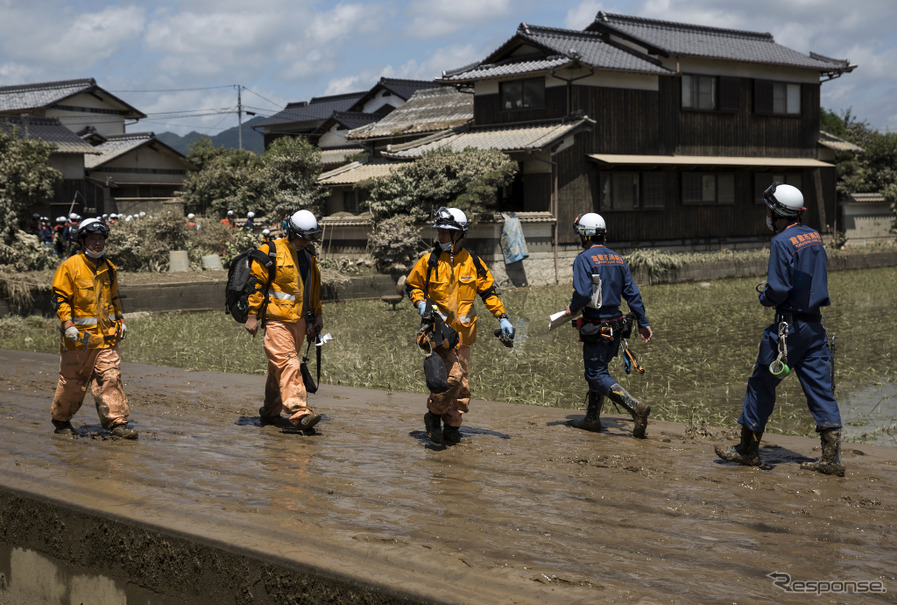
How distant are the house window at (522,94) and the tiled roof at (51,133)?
20358mm

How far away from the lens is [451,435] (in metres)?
7.56

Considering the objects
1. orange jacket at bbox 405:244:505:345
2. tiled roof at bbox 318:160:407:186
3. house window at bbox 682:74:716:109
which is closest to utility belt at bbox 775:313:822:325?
orange jacket at bbox 405:244:505:345

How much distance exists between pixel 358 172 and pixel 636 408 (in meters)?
27.1

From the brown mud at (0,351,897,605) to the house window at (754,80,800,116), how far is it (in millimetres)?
28377

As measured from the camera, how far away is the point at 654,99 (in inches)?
1212

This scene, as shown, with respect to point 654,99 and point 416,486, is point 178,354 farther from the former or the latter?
point 654,99

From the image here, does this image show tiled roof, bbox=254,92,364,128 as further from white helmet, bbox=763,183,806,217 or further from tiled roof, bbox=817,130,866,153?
white helmet, bbox=763,183,806,217

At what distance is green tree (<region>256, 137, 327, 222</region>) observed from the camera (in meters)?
33.3

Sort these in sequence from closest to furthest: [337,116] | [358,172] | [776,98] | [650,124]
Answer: [650,124]
[358,172]
[776,98]
[337,116]

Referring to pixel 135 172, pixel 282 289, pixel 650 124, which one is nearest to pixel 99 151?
pixel 135 172

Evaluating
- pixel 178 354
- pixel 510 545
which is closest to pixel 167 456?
pixel 510 545

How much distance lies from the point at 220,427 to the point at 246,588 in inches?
156

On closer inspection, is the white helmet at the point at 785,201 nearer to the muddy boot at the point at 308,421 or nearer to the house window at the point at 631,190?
the muddy boot at the point at 308,421

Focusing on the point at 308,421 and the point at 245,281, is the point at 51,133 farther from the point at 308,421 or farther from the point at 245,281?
the point at 308,421
